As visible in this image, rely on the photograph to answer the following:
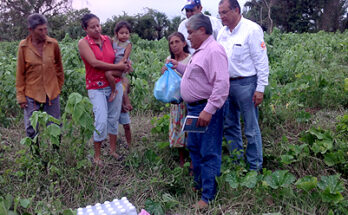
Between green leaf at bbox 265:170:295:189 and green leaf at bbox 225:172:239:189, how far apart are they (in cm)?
26

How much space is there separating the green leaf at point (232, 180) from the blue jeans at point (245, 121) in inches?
14.5

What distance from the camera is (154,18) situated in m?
30.7

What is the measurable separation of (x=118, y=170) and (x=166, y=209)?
811mm

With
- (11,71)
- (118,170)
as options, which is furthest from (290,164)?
(11,71)

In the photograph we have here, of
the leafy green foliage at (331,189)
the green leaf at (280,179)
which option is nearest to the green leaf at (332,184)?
the leafy green foliage at (331,189)

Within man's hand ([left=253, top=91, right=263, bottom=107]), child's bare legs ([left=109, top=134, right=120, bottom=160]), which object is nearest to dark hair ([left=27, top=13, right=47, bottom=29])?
child's bare legs ([left=109, top=134, right=120, bottom=160])

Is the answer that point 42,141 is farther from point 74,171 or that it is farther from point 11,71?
point 11,71

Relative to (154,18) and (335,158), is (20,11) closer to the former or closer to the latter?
A: (154,18)

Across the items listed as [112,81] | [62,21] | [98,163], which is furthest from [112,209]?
[62,21]

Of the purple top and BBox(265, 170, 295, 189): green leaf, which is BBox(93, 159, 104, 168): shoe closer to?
the purple top

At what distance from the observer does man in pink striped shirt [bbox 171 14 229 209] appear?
2629mm

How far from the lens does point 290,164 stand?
143 inches

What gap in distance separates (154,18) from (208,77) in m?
29.1

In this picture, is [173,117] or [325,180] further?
[173,117]
